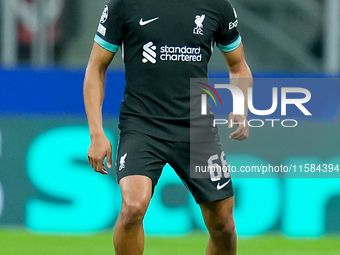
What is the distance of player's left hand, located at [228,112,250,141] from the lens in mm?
3324

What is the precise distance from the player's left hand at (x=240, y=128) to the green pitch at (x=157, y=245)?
5.73 feet

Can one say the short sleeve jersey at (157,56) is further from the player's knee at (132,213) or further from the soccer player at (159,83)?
the player's knee at (132,213)

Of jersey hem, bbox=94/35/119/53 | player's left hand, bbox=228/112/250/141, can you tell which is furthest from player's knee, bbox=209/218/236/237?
jersey hem, bbox=94/35/119/53

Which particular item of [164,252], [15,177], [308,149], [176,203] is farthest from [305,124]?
[15,177]

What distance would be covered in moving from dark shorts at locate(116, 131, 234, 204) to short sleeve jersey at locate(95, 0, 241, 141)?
51 mm

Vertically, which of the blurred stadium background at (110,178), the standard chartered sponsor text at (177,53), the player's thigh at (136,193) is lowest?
the blurred stadium background at (110,178)

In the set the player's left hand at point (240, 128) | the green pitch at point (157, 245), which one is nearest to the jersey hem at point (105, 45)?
the player's left hand at point (240, 128)

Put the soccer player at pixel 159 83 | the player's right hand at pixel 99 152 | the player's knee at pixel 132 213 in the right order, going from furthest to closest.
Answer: the soccer player at pixel 159 83
the player's right hand at pixel 99 152
the player's knee at pixel 132 213

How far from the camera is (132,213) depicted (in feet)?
9.87

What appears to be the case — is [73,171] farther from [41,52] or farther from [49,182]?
[41,52]

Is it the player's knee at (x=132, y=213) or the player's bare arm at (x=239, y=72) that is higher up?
the player's bare arm at (x=239, y=72)

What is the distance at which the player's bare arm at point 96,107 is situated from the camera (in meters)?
3.13

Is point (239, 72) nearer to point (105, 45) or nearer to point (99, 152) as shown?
point (105, 45)

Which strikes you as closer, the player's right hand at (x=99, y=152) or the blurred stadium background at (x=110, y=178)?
the player's right hand at (x=99, y=152)
